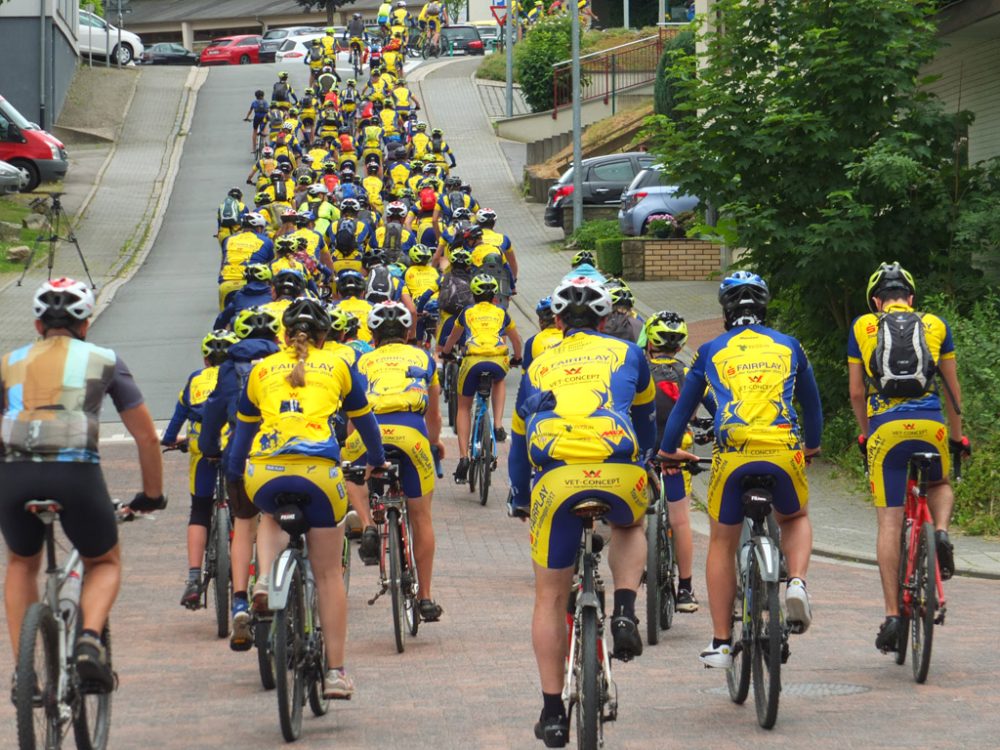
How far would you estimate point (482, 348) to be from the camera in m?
15.6

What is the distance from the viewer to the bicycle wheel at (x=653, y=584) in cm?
1017

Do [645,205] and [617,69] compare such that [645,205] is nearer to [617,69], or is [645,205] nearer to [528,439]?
[617,69]

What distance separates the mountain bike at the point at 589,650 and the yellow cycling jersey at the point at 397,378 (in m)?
3.73

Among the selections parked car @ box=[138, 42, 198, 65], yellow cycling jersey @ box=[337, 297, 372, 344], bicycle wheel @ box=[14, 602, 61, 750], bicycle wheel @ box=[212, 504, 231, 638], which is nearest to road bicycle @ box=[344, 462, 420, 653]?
bicycle wheel @ box=[212, 504, 231, 638]

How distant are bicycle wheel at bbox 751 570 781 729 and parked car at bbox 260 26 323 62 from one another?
64.3 meters

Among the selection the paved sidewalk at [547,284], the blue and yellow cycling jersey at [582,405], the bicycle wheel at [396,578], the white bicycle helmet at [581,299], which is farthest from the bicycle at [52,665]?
the paved sidewalk at [547,284]

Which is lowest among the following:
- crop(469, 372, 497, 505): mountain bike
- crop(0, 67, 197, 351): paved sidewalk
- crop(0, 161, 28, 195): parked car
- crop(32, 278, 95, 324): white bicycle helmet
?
crop(0, 67, 197, 351): paved sidewalk

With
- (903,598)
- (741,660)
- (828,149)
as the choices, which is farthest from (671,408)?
(828,149)

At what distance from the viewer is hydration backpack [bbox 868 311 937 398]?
30.3 feet

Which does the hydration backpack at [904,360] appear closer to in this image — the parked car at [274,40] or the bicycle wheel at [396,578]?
the bicycle wheel at [396,578]

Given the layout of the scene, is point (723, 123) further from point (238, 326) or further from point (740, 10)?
point (238, 326)

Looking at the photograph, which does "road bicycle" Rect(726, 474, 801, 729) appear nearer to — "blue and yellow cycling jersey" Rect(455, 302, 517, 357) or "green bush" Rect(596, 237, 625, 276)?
"blue and yellow cycling jersey" Rect(455, 302, 517, 357)

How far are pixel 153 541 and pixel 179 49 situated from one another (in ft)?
201

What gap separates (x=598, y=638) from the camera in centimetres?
700
